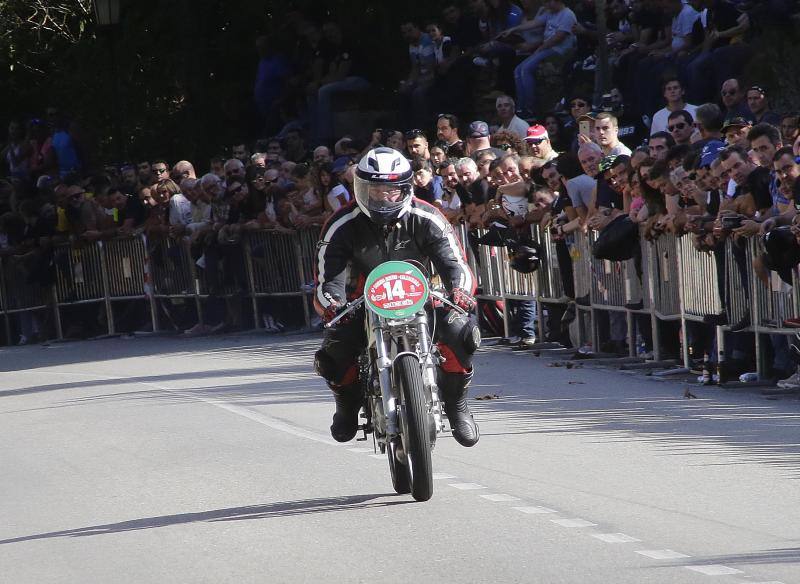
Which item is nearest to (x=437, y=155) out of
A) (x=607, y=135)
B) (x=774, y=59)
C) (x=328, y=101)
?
(x=607, y=135)

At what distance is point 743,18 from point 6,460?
9.19 metres

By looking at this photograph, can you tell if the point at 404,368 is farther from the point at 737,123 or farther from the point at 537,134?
the point at 537,134

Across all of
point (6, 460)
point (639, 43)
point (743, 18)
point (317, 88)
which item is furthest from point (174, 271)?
point (6, 460)

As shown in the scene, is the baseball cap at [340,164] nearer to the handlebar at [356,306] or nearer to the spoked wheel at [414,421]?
the handlebar at [356,306]

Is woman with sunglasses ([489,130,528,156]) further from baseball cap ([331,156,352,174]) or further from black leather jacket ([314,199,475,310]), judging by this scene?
black leather jacket ([314,199,475,310])

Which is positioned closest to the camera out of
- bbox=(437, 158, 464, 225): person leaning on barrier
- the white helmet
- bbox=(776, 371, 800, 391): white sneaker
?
the white helmet

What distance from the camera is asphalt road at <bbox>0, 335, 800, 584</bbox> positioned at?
788cm

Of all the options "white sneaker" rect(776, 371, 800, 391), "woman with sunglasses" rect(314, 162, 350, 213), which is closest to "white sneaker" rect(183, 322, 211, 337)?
"woman with sunglasses" rect(314, 162, 350, 213)

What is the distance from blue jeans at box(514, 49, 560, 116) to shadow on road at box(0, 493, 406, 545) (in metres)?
12.9

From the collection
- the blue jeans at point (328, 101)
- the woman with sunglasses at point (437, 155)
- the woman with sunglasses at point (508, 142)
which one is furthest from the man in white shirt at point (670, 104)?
the blue jeans at point (328, 101)

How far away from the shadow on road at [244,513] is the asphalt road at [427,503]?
0.03m

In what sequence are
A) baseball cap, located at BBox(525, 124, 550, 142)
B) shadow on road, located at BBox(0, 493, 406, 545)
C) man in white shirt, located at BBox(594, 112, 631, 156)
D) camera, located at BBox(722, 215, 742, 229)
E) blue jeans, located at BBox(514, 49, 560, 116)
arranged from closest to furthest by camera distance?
shadow on road, located at BBox(0, 493, 406, 545), camera, located at BBox(722, 215, 742, 229), man in white shirt, located at BBox(594, 112, 631, 156), baseball cap, located at BBox(525, 124, 550, 142), blue jeans, located at BBox(514, 49, 560, 116)

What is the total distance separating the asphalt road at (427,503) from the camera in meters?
7.88

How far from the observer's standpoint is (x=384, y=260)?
1001 cm
